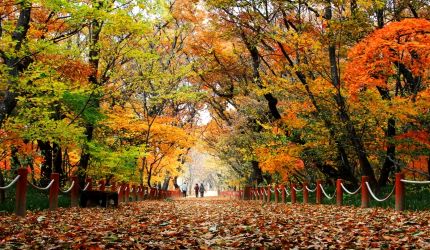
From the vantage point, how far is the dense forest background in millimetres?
12586

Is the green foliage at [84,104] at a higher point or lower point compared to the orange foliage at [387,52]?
lower

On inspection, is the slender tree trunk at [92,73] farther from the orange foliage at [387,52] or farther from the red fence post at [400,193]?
the red fence post at [400,193]

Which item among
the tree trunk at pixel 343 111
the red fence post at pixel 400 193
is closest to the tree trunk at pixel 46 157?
the tree trunk at pixel 343 111

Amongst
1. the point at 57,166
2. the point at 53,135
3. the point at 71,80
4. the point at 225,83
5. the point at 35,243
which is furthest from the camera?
the point at 225,83

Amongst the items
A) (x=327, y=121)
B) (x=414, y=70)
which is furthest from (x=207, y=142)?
(x=414, y=70)

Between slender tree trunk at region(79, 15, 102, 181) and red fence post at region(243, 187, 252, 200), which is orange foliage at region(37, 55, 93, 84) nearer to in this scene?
slender tree trunk at region(79, 15, 102, 181)

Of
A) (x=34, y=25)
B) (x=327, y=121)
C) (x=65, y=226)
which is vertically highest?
(x=34, y=25)

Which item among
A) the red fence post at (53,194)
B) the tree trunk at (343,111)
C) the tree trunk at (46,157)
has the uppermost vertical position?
the tree trunk at (343,111)

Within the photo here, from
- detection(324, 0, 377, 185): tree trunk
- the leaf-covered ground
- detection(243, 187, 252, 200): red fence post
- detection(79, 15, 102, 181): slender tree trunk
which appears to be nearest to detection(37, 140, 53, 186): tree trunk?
detection(79, 15, 102, 181): slender tree trunk

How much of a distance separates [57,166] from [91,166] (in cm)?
144

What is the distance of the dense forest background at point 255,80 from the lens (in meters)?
12.6

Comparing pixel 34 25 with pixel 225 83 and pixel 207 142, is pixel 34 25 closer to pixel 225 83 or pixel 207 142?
pixel 225 83

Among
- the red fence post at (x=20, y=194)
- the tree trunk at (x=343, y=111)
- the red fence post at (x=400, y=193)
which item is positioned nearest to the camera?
the red fence post at (x=20, y=194)

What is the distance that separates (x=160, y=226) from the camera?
8312mm
